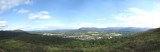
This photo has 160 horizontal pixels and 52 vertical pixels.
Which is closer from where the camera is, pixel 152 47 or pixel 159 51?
pixel 159 51

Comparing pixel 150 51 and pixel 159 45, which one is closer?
pixel 150 51

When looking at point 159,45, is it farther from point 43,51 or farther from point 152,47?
point 43,51

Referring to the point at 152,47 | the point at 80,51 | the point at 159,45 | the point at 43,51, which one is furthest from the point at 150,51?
the point at 43,51

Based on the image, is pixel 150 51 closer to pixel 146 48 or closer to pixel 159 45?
pixel 146 48

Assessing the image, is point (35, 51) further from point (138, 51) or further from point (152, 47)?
point (152, 47)

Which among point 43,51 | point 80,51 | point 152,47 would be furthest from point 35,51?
point 152,47

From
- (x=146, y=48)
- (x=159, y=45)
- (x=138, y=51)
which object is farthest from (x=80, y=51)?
(x=159, y=45)

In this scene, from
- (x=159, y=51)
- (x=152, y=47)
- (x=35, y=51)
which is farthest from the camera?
(x=152, y=47)

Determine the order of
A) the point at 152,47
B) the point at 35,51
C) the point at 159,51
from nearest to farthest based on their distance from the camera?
1. the point at 159,51
2. the point at 35,51
3. the point at 152,47
